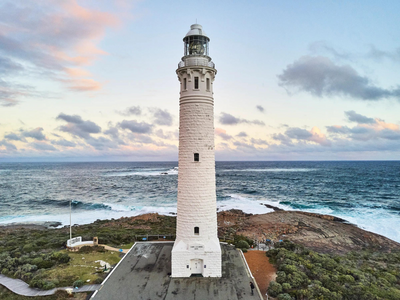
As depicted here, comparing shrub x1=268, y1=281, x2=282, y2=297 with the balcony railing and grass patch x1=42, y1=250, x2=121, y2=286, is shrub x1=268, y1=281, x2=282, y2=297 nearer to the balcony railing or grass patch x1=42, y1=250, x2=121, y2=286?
grass patch x1=42, y1=250, x2=121, y2=286

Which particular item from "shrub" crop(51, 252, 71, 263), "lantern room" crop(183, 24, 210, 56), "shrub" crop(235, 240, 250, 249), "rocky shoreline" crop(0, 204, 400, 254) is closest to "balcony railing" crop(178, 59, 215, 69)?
"lantern room" crop(183, 24, 210, 56)

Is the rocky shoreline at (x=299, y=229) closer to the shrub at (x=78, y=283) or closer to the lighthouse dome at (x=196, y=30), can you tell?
the shrub at (x=78, y=283)

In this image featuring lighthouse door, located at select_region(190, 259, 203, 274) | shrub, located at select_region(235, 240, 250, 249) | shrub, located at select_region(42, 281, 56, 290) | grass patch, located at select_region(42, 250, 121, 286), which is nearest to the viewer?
shrub, located at select_region(42, 281, 56, 290)

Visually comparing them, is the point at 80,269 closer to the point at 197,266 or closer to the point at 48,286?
the point at 48,286

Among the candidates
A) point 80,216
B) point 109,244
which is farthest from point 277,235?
point 80,216

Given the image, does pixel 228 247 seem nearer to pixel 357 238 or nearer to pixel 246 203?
pixel 357 238
